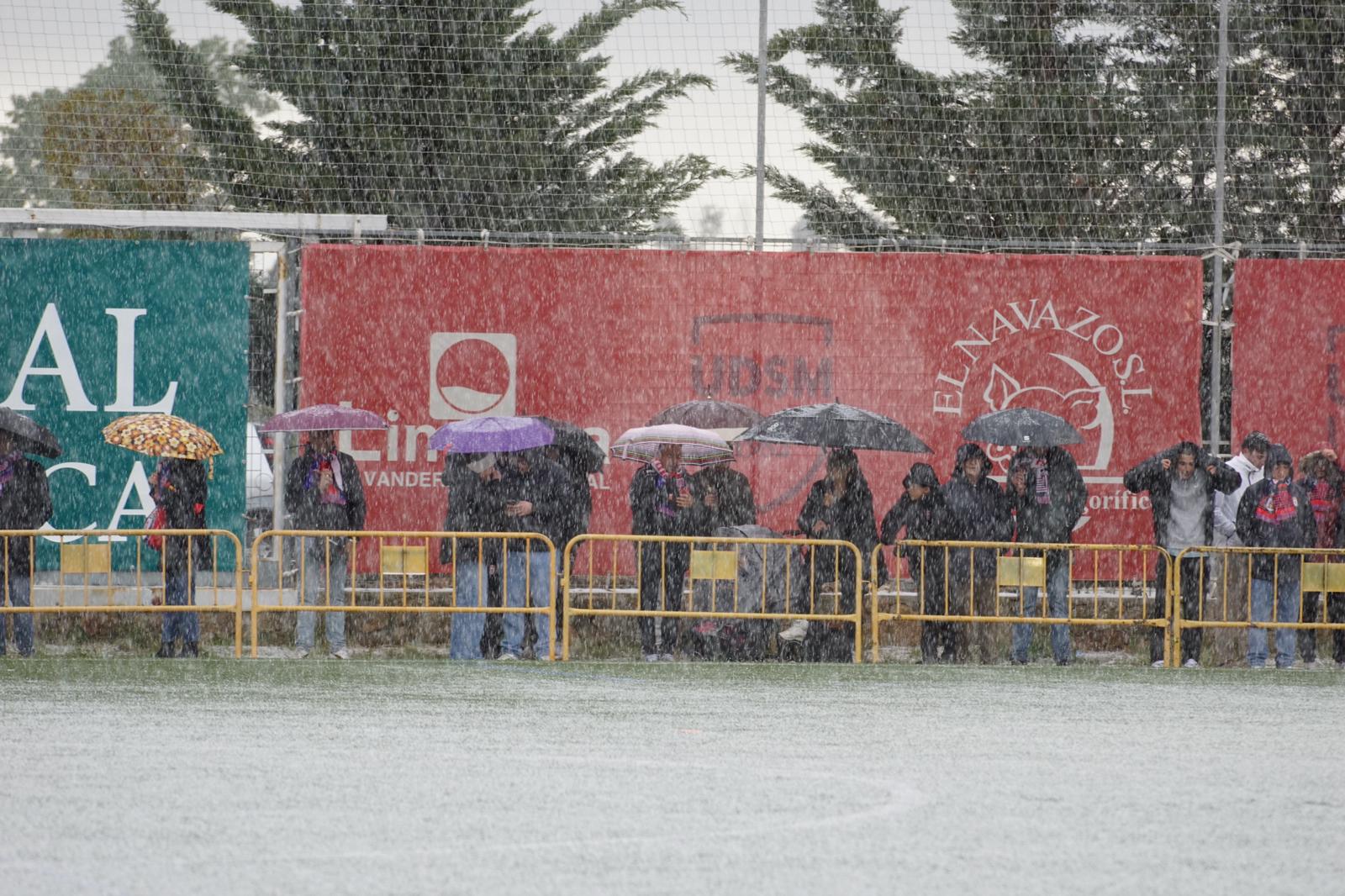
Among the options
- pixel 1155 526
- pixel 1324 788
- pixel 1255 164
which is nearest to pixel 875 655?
pixel 1155 526

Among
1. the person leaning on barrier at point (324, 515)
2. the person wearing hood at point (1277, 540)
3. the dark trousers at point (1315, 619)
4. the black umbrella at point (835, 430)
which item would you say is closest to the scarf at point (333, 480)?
the person leaning on barrier at point (324, 515)

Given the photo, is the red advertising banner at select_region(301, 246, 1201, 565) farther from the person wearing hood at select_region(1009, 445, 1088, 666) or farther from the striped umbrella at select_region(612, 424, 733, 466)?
the person wearing hood at select_region(1009, 445, 1088, 666)

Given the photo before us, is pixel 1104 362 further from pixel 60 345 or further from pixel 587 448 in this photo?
pixel 60 345

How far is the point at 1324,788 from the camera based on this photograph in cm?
713

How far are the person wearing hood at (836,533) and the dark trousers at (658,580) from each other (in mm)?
825

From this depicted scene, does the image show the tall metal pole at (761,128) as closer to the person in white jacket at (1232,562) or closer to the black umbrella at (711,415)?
the black umbrella at (711,415)

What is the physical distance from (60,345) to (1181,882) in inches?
453

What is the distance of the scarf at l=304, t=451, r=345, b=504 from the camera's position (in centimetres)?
1308

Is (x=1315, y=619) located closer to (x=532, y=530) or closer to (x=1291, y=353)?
(x=1291, y=353)

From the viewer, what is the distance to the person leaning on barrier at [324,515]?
12758mm

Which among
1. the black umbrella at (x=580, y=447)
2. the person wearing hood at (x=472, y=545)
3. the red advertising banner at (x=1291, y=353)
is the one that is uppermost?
the red advertising banner at (x=1291, y=353)

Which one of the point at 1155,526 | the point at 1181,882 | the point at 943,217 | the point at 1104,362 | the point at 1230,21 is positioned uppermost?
the point at 1230,21

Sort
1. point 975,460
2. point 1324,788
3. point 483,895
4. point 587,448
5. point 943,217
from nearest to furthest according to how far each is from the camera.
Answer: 1. point 483,895
2. point 1324,788
3. point 975,460
4. point 587,448
5. point 943,217

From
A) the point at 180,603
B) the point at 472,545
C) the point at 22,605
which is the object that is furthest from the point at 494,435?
the point at 22,605
